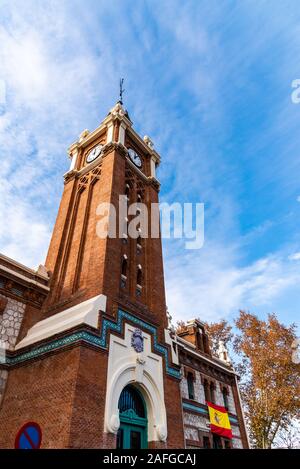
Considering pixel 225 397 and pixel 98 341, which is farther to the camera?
pixel 225 397

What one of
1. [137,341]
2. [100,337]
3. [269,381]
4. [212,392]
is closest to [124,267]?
[137,341]

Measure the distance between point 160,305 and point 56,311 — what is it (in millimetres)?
4793

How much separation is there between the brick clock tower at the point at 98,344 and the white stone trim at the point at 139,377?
0.03 m

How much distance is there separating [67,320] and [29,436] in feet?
Result: 11.7

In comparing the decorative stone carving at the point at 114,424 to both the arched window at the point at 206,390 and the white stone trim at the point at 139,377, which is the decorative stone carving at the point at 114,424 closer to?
the white stone trim at the point at 139,377

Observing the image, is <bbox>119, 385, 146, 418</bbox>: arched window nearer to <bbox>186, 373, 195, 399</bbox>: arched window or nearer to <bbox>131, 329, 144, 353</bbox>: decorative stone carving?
<bbox>131, 329, 144, 353</bbox>: decorative stone carving

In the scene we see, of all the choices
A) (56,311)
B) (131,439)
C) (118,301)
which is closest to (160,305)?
(118,301)

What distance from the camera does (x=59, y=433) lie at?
9086 millimetres

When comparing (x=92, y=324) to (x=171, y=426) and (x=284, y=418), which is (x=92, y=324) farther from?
(x=284, y=418)

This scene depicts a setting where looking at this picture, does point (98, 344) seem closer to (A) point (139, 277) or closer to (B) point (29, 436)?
(B) point (29, 436)

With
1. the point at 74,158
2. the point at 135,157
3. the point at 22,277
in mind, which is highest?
the point at 74,158

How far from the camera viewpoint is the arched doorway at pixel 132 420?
36.4ft

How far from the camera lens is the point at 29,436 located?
10.0 metres

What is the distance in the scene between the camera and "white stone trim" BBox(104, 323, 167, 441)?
36.0 feet
